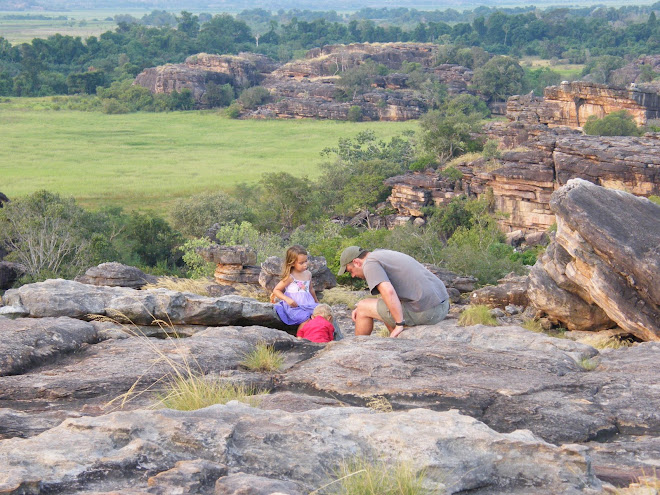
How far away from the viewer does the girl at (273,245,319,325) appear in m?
8.59

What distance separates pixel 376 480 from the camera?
11.9 ft

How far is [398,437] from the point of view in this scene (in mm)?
4074

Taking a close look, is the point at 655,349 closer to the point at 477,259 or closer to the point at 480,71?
the point at 477,259

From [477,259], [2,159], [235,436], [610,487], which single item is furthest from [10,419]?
[2,159]

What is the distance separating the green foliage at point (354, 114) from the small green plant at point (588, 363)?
64291 millimetres

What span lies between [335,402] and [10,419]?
203 cm

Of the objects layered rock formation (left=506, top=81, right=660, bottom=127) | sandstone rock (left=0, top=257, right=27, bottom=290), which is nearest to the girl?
sandstone rock (left=0, top=257, right=27, bottom=290)

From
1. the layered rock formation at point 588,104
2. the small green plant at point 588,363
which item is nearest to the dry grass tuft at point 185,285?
the small green plant at point 588,363

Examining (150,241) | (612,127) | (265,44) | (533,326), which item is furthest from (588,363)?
(265,44)

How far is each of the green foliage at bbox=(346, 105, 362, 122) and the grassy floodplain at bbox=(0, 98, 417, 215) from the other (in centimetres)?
152

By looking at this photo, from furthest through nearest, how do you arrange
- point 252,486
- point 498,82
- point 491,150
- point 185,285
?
point 498,82
point 491,150
point 185,285
point 252,486

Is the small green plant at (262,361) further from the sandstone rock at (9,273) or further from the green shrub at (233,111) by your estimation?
the green shrub at (233,111)

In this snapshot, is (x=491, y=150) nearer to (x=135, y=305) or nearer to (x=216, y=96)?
(x=135, y=305)

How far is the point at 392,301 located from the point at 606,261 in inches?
129
